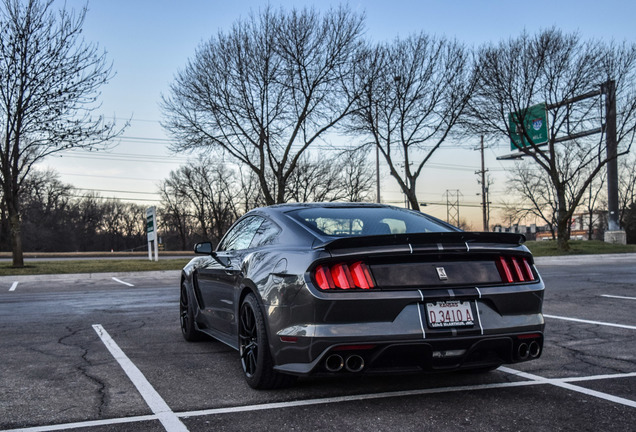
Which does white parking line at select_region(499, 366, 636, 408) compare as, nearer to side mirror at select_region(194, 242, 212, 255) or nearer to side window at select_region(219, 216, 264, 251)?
side window at select_region(219, 216, 264, 251)

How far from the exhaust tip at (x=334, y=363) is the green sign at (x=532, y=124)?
1033 inches

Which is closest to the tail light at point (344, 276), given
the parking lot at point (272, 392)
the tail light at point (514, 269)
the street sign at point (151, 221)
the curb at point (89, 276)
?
the parking lot at point (272, 392)

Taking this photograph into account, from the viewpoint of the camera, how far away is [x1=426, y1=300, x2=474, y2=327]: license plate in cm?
352

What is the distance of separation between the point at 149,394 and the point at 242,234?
1717mm

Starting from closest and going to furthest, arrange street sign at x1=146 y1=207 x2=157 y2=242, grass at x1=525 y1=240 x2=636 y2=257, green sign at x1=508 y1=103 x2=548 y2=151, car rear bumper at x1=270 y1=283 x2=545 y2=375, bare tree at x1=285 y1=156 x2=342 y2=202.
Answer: car rear bumper at x1=270 y1=283 x2=545 y2=375, street sign at x1=146 y1=207 x2=157 y2=242, green sign at x1=508 y1=103 x2=548 y2=151, grass at x1=525 y1=240 x2=636 y2=257, bare tree at x1=285 y1=156 x2=342 y2=202

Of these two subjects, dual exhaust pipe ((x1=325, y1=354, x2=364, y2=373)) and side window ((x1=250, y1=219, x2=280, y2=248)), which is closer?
dual exhaust pipe ((x1=325, y1=354, x2=364, y2=373))

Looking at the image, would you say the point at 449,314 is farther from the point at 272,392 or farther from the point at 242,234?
the point at 242,234

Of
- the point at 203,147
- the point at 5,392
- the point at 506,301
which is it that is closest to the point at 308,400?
the point at 506,301

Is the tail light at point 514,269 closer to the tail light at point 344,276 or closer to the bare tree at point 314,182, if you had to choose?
the tail light at point 344,276

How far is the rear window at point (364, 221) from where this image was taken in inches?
170

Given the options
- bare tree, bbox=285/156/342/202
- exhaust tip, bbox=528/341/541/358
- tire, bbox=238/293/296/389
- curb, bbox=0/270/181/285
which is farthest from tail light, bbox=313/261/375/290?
bare tree, bbox=285/156/342/202

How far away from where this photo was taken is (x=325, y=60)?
2478 centimetres

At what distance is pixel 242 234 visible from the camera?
5.28 metres

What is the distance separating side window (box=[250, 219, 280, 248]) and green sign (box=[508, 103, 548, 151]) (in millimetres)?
25146
